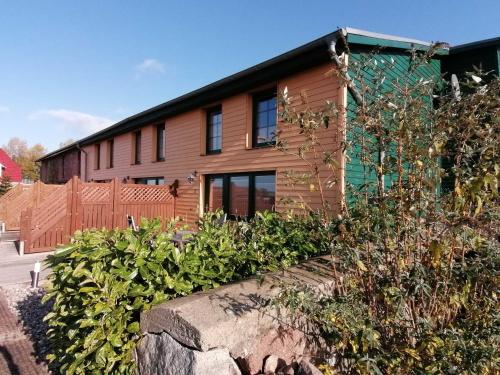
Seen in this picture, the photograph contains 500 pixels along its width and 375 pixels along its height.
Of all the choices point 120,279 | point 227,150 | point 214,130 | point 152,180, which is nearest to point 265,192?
point 227,150

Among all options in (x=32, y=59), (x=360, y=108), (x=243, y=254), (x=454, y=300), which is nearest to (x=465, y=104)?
(x=360, y=108)

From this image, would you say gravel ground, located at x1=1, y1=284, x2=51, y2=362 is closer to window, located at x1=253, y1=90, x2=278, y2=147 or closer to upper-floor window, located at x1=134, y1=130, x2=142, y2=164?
window, located at x1=253, y1=90, x2=278, y2=147

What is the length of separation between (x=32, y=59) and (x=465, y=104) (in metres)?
13.4

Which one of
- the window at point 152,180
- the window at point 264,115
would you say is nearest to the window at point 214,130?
the window at point 264,115

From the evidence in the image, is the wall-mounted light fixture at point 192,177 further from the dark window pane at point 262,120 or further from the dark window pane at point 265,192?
the dark window pane at point 262,120

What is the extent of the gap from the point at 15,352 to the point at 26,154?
272 feet

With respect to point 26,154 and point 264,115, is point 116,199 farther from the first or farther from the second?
point 26,154

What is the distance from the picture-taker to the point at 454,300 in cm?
201

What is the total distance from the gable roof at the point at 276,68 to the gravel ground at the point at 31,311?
4798 millimetres

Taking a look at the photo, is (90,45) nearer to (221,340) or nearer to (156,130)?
(156,130)

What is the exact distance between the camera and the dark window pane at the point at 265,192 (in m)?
7.80

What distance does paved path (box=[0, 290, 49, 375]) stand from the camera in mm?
2949

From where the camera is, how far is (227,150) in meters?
8.95

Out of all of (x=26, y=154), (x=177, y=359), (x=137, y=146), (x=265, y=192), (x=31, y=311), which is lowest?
(x=31, y=311)
